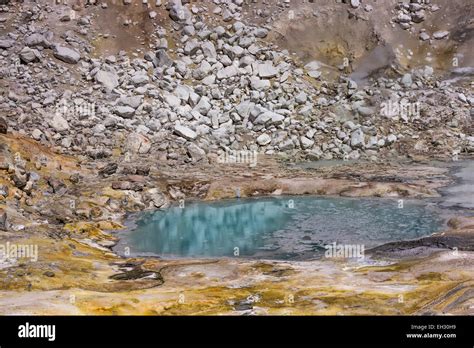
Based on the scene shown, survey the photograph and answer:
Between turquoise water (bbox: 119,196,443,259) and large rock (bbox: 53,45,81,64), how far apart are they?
1824cm

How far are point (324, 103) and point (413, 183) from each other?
43.4ft

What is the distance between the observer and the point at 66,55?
4334 cm

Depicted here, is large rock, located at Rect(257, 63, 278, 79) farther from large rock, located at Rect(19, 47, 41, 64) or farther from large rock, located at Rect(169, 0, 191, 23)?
large rock, located at Rect(19, 47, 41, 64)

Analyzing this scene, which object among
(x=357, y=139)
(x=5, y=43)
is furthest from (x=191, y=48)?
(x=357, y=139)

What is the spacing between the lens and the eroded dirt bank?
15.8 m

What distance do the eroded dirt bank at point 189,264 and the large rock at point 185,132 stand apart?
4.19 metres

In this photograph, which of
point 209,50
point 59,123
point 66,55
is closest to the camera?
point 59,123

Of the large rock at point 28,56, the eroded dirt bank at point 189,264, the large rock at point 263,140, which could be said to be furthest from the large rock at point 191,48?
the eroded dirt bank at point 189,264

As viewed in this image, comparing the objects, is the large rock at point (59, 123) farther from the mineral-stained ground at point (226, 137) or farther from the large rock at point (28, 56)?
the large rock at point (28, 56)

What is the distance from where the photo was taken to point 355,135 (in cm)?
4088

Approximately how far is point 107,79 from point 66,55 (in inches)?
152

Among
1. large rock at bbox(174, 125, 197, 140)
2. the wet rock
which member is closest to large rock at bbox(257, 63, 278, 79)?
large rock at bbox(174, 125, 197, 140)

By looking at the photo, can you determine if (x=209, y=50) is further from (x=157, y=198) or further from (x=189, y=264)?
(x=189, y=264)

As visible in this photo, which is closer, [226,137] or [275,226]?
[275,226]
